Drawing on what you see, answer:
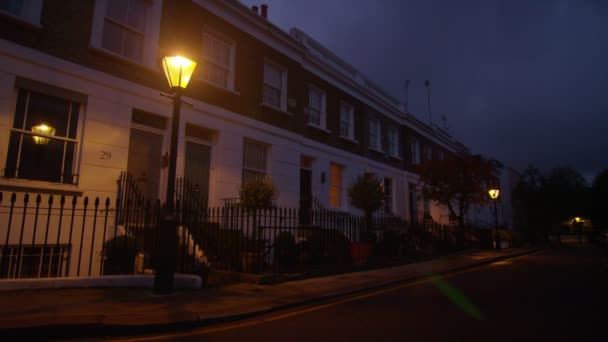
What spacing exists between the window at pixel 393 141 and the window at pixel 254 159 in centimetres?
1096

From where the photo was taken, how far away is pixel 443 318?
18.3ft

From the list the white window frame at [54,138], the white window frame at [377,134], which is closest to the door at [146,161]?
the white window frame at [54,138]

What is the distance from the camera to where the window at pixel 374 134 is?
2132cm

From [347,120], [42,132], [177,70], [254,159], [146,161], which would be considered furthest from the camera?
[347,120]

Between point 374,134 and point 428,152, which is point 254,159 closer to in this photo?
point 374,134

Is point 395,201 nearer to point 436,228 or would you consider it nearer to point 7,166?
point 436,228

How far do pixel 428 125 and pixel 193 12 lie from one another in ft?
64.3

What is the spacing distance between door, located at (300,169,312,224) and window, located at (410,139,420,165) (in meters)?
11.2

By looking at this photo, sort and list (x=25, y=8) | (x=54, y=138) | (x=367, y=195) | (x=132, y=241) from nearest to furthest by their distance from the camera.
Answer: (x=132, y=241)
(x=25, y=8)
(x=54, y=138)
(x=367, y=195)

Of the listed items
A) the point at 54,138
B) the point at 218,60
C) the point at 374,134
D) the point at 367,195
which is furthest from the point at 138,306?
the point at 374,134

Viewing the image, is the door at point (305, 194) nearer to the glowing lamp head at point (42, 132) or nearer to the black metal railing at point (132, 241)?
the black metal railing at point (132, 241)

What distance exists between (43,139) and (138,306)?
5.19 m

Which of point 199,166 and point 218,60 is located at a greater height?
point 218,60

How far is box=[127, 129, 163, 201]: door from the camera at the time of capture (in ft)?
33.9
